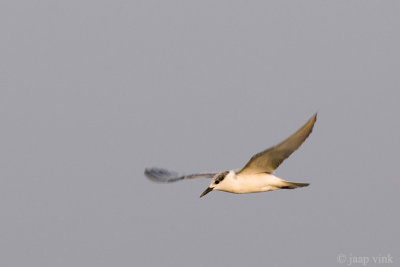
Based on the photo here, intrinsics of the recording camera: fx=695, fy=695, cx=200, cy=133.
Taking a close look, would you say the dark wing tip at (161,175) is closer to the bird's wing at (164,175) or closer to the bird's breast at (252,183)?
the bird's wing at (164,175)

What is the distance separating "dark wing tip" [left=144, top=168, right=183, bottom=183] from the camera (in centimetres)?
1634

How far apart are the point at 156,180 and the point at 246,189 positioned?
315 cm

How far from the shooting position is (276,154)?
1264 centimetres

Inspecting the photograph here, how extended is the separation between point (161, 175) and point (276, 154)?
482 centimetres

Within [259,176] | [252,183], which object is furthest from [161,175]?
[259,176]

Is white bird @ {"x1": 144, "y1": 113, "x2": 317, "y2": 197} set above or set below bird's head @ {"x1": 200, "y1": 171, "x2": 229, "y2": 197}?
below

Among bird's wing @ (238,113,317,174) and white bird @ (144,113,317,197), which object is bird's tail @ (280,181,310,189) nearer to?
white bird @ (144,113,317,197)

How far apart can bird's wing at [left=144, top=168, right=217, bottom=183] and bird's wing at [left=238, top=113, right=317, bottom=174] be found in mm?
2192

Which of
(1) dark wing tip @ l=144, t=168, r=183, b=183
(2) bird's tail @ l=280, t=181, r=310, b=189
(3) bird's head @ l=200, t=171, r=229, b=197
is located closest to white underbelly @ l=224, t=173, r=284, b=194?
(2) bird's tail @ l=280, t=181, r=310, b=189

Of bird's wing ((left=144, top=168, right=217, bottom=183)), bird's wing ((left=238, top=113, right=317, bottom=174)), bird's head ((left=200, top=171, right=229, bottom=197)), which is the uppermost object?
bird's wing ((left=144, top=168, right=217, bottom=183))

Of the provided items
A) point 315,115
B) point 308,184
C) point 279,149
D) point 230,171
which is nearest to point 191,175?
point 230,171

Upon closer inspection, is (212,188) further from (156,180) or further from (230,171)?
(156,180)

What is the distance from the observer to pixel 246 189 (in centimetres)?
1402

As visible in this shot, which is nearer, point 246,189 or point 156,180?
point 246,189
